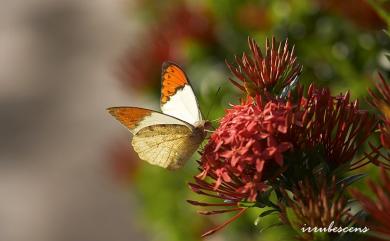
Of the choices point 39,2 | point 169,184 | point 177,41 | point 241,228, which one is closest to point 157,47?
point 177,41

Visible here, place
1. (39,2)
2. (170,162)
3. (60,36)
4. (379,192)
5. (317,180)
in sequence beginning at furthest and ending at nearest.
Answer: (39,2) < (60,36) < (170,162) < (317,180) < (379,192)

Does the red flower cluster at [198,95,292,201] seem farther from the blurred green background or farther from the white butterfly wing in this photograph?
the blurred green background

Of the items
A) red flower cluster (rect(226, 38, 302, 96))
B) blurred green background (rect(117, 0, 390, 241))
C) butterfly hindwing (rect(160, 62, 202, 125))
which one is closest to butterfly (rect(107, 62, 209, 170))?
butterfly hindwing (rect(160, 62, 202, 125))

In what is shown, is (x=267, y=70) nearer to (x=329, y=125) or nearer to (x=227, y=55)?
(x=329, y=125)

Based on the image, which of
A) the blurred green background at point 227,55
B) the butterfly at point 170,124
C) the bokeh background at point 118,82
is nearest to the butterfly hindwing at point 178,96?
the butterfly at point 170,124

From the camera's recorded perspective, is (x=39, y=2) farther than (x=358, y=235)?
Yes

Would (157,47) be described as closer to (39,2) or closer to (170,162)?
(170,162)
